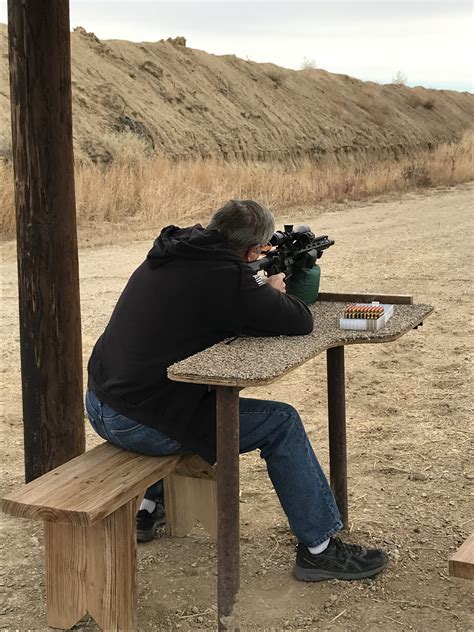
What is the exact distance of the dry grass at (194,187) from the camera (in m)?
14.6

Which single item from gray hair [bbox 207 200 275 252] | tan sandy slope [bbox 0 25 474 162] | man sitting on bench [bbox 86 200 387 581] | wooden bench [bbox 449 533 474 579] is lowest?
wooden bench [bbox 449 533 474 579]

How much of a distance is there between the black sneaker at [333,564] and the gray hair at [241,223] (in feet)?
4.17

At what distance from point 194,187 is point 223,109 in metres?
16.6

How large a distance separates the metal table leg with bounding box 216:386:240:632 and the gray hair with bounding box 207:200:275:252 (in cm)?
63

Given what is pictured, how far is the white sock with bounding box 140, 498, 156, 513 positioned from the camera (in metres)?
4.30

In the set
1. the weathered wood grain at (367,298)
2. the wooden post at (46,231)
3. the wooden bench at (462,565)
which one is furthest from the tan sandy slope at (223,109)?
the wooden bench at (462,565)

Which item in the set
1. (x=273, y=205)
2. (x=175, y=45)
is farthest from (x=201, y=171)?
(x=175, y=45)

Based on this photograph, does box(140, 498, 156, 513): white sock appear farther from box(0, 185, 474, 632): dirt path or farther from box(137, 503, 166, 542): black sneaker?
box(0, 185, 474, 632): dirt path

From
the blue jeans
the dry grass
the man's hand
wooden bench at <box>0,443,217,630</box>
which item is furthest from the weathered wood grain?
the dry grass

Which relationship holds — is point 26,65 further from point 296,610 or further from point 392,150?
point 392,150

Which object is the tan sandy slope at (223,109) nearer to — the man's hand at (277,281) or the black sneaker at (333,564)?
the man's hand at (277,281)

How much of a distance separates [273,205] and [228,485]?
13857 millimetres

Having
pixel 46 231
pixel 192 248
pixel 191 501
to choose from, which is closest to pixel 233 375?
pixel 192 248

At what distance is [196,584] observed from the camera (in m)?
3.87
